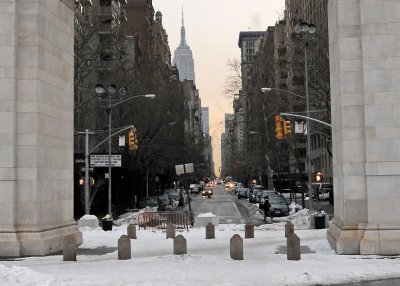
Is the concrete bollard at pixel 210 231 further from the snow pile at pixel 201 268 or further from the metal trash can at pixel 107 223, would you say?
the metal trash can at pixel 107 223

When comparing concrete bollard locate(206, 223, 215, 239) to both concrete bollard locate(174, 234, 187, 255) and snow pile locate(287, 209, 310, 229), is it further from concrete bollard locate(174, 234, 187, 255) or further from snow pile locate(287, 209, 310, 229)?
snow pile locate(287, 209, 310, 229)

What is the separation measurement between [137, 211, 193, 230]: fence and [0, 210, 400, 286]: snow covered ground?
9524 mm

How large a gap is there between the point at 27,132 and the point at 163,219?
14.3 meters

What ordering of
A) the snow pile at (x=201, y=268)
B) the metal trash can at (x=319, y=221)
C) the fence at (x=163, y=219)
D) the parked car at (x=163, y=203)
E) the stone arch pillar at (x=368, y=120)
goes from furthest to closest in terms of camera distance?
the parked car at (x=163, y=203), the fence at (x=163, y=219), the metal trash can at (x=319, y=221), the stone arch pillar at (x=368, y=120), the snow pile at (x=201, y=268)

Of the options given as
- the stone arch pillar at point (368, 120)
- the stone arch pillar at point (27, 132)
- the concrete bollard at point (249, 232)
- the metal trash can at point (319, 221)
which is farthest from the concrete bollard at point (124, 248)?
the metal trash can at point (319, 221)

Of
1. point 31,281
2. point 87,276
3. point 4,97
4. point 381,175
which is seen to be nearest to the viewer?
point 31,281

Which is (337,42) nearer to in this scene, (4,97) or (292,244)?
(292,244)

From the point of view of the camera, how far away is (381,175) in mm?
17203

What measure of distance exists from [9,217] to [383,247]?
12.0m

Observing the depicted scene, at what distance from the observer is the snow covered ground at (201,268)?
1259 cm

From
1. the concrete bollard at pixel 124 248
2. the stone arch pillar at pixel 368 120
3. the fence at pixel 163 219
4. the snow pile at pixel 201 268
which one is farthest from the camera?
the fence at pixel 163 219

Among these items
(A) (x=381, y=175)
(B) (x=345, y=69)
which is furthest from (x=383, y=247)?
(B) (x=345, y=69)

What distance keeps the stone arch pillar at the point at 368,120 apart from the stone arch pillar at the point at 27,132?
994 centimetres

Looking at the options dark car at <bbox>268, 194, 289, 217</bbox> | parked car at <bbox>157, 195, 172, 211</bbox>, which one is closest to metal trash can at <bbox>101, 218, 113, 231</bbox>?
dark car at <bbox>268, 194, 289, 217</bbox>
